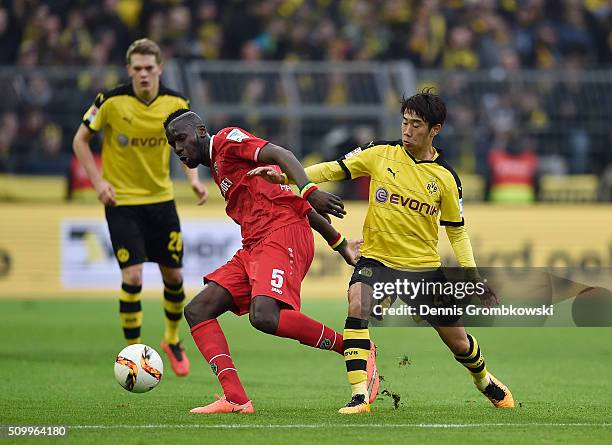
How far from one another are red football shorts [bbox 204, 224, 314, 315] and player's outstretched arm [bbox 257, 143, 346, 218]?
0.54 meters

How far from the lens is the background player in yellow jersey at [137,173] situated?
35.7ft

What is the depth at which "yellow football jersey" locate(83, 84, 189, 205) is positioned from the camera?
10.9m

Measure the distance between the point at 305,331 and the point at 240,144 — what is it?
130cm

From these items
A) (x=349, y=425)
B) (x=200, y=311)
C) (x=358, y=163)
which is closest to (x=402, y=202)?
(x=358, y=163)

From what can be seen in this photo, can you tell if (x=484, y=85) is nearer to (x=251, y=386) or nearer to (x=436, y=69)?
(x=436, y=69)

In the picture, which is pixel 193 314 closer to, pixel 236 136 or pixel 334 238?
pixel 334 238

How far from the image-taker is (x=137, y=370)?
27.1 ft

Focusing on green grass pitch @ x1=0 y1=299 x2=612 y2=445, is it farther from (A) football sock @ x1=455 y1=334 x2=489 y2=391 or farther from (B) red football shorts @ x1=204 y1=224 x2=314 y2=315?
(B) red football shorts @ x1=204 y1=224 x2=314 y2=315

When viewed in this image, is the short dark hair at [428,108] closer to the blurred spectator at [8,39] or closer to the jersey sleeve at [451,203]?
the jersey sleeve at [451,203]

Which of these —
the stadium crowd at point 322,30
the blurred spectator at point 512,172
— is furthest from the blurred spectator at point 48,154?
the blurred spectator at point 512,172

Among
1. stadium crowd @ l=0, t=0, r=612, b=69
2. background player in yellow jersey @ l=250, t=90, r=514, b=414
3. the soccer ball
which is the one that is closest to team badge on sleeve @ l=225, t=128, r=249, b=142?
background player in yellow jersey @ l=250, t=90, r=514, b=414

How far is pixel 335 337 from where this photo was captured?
27.2 feet

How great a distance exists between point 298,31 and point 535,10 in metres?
5.11

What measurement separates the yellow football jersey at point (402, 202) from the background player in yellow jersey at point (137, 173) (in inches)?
120
